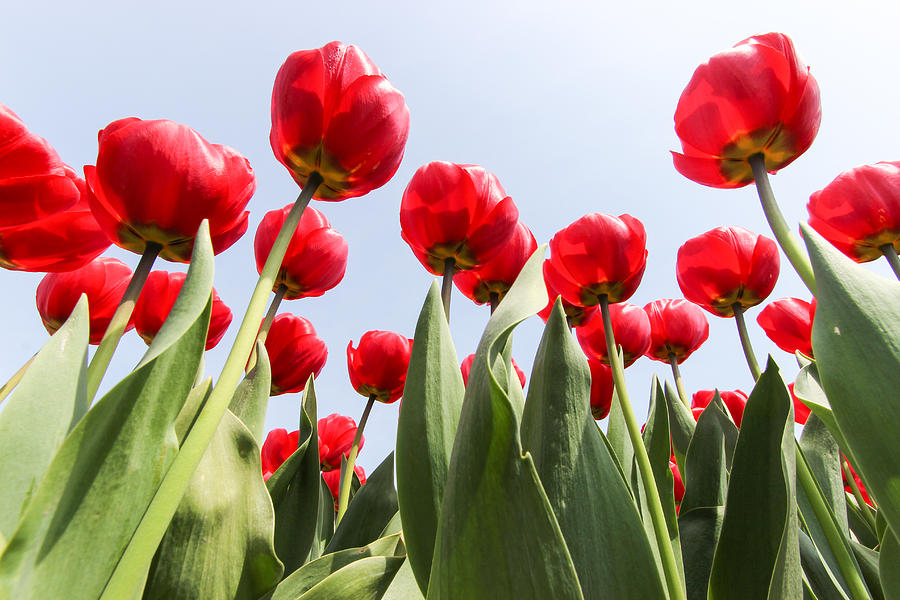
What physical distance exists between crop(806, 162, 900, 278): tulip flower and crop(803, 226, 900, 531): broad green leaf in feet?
1.84

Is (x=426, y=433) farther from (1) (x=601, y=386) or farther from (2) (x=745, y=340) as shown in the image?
(1) (x=601, y=386)

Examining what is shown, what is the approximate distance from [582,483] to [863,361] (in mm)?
191

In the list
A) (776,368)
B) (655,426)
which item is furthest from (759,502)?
(655,426)

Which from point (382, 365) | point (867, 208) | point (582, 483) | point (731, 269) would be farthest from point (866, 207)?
point (382, 365)

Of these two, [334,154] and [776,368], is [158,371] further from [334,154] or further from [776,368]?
[776,368]

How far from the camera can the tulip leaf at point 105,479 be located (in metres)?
0.29

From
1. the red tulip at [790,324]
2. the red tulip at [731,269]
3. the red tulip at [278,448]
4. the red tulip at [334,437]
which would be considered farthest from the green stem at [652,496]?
the red tulip at [334,437]

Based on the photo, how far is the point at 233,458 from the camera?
46 cm

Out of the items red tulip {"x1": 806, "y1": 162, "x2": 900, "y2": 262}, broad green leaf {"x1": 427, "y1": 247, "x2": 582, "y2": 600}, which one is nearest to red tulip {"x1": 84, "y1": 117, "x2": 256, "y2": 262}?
broad green leaf {"x1": 427, "y1": 247, "x2": 582, "y2": 600}

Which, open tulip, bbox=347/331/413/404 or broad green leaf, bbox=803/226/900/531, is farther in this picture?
open tulip, bbox=347/331/413/404

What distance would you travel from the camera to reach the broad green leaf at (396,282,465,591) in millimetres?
438

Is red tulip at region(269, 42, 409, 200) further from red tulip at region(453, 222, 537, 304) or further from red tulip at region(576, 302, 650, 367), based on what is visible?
red tulip at region(576, 302, 650, 367)

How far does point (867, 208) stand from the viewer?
0.84 metres

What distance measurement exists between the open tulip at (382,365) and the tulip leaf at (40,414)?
71cm
